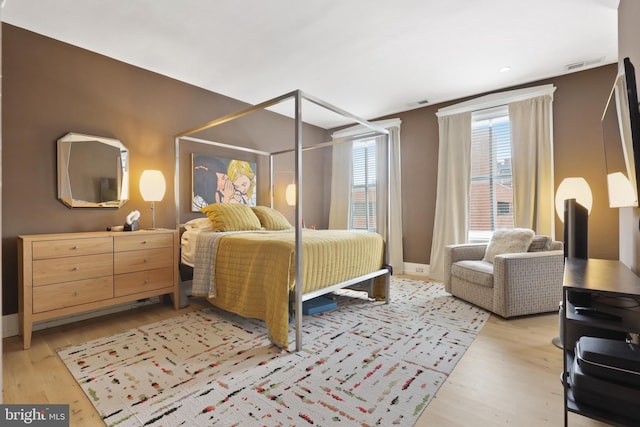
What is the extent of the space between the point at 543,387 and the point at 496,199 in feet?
9.28

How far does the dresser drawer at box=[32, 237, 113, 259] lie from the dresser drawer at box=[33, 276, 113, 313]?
0.23 meters

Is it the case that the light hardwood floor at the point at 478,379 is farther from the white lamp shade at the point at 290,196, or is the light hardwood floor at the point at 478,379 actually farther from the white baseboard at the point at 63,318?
the white lamp shade at the point at 290,196

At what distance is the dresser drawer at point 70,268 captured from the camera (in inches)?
97.2

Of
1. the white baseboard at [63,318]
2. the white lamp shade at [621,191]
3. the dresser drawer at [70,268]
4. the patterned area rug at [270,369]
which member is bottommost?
the patterned area rug at [270,369]

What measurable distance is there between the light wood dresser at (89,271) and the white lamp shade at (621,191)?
3.54 metres

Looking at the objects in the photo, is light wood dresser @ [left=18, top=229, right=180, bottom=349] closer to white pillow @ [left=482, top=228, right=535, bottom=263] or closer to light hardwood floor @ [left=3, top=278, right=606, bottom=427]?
light hardwood floor @ [left=3, top=278, right=606, bottom=427]

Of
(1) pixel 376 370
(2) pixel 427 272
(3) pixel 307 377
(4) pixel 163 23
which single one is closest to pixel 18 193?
(4) pixel 163 23

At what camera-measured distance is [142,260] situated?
3.05m

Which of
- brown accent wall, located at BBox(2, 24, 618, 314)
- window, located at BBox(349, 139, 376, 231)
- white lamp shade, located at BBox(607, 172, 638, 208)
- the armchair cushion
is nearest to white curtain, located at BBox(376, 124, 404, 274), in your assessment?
brown accent wall, located at BBox(2, 24, 618, 314)

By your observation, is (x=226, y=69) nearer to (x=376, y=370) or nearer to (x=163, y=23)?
(x=163, y=23)

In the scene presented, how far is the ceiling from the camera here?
2514 millimetres

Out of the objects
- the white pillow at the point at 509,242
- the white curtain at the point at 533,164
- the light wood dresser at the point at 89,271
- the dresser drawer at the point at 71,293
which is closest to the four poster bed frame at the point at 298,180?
the light wood dresser at the point at 89,271

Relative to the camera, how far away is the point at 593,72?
11.6 ft

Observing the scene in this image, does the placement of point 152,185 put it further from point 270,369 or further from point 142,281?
point 270,369
